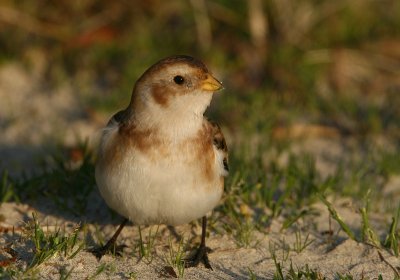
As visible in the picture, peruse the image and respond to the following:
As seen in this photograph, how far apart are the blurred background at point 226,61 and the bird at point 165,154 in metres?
1.94

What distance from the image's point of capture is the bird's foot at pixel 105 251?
4387 millimetres

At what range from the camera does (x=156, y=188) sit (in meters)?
4.16

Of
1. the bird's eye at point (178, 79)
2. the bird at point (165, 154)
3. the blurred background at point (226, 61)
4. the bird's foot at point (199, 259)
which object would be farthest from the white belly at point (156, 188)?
the blurred background at point (226, 61)

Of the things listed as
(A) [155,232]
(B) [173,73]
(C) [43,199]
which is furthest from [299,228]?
(C) [43,199]

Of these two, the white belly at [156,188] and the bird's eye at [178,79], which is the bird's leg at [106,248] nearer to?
the white belly at [156,188]

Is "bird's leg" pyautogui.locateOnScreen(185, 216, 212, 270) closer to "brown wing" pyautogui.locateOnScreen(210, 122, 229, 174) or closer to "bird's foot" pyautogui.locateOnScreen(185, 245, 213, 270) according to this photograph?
"bird's foot" pyautogui.locateOnScreen(185, 245, 213, 270)

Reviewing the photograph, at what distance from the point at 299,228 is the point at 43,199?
1760mm

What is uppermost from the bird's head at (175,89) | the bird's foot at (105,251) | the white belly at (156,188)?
the bird's head at (175,89)

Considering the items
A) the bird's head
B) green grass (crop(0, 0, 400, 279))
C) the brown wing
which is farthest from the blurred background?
the bird's head

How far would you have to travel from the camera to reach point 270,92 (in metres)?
6.88

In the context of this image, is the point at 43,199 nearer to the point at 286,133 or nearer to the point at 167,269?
the point at 167,269

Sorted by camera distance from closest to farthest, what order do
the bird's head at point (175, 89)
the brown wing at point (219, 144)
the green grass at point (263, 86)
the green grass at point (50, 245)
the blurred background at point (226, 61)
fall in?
1. the green grass at point (50, 245)
2. the bird's head at point (175, 89)
3. the brown wing at point (219, 144)
4. the green grass at point (263, 86)
5. the blurred background at point (226, 61)

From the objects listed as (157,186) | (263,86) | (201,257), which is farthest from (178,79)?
(263,86)

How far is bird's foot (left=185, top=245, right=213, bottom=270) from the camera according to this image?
4.38 metres
